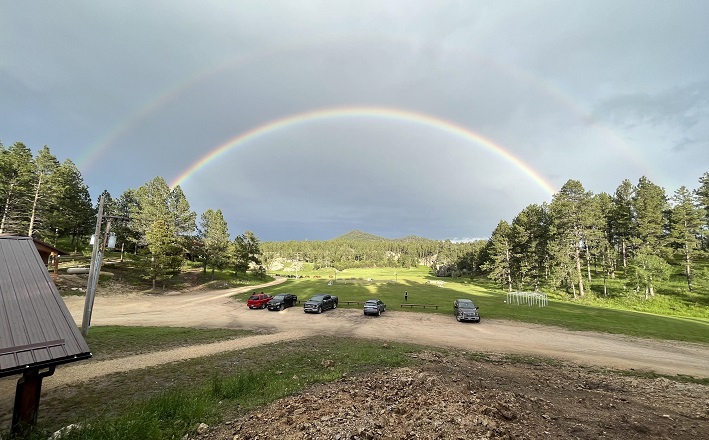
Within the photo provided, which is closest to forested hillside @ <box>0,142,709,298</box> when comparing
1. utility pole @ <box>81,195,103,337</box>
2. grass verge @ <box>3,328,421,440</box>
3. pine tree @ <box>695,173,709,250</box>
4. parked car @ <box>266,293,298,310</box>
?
pine tree @ <box>695,173,709,250</box>

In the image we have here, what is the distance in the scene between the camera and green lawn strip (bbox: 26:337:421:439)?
7629mm

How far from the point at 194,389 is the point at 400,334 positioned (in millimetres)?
16028

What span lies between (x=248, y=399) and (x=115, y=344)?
13.1 m

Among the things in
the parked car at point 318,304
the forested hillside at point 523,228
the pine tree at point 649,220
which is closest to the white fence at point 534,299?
the forested hillside at point 523,228

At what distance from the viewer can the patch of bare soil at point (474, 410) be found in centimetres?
710

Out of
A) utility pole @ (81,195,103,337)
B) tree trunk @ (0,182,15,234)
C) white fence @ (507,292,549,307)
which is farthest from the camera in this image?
tree trunk @ (0,182,15,234)

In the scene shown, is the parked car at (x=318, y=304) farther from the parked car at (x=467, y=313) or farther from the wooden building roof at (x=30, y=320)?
the wooden building roof at (x=30, y=320)

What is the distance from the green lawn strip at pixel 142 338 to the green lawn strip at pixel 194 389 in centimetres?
429

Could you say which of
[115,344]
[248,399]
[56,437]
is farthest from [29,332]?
[115,344]

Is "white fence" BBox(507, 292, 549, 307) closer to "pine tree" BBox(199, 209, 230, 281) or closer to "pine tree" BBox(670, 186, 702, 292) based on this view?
"pine tree" BBox(670, 186, 702, 292)

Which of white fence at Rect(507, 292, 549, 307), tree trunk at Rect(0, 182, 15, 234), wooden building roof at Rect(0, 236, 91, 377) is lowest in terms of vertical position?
white fence at Rect(507, 292, 549, 307)

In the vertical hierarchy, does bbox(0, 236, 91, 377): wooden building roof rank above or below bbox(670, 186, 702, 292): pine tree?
below

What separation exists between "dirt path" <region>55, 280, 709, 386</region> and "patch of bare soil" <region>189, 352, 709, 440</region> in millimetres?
6340

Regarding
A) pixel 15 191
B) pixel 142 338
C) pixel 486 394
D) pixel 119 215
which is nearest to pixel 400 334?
pixel 486 394
